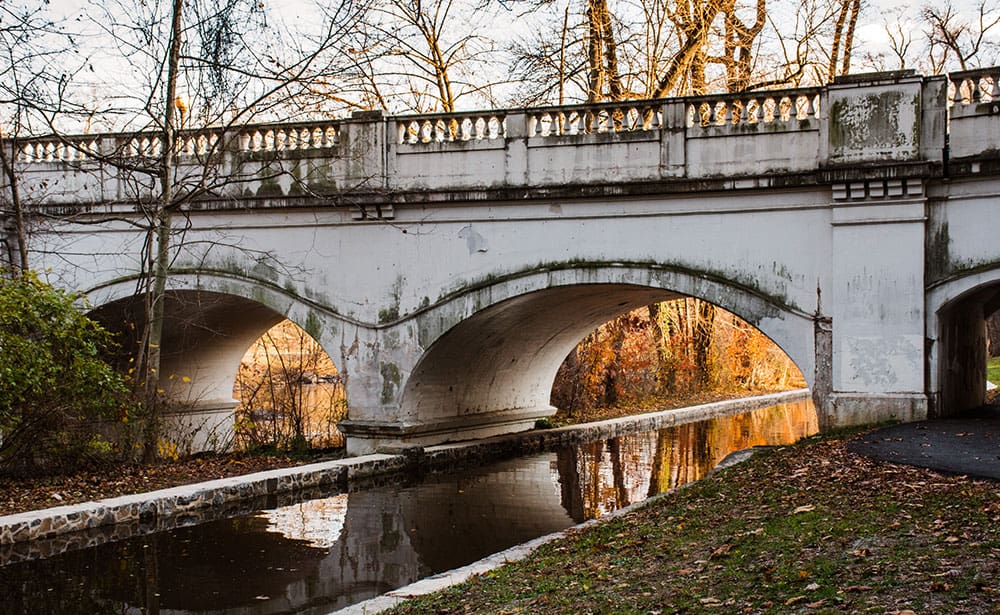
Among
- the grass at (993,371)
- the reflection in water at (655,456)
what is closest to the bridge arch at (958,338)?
the reflection in water at (655,456)

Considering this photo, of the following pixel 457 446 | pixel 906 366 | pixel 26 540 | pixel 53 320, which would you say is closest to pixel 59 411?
pixel 53 320

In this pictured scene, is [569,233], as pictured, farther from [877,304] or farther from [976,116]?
[976,116]

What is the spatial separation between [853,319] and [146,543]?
7975mm

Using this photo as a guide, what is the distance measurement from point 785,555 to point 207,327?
41.5 ft

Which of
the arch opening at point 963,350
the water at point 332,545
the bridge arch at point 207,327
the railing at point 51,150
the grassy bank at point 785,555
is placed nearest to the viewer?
the grassy bank at point 785,555

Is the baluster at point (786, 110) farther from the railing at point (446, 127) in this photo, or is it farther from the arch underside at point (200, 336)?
the arch underside at point (200, 336)

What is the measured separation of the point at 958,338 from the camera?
1327 centimetres

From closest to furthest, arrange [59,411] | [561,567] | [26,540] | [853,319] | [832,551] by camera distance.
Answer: [832,551] < [561,567] < [26,540] < [59,411] < [853,319]

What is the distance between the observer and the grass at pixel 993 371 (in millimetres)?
26823

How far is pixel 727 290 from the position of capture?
1273cm

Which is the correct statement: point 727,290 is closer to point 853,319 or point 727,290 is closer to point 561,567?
point 853,319

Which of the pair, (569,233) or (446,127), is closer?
(569,233)

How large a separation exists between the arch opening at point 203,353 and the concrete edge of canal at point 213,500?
8.98ft

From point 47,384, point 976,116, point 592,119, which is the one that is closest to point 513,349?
point 592,119
